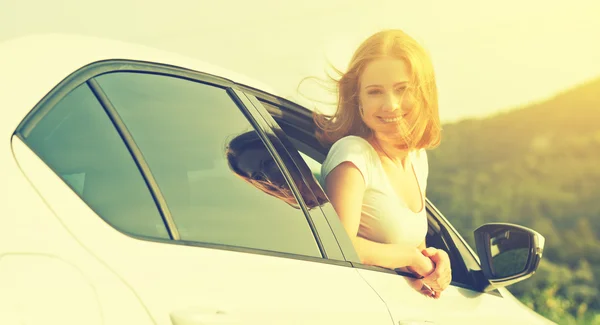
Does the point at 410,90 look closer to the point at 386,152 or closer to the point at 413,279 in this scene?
the point at 386,152

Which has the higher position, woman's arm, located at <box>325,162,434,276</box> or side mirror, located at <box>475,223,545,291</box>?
woman's arm, located at <box>325,162,434,276</box>

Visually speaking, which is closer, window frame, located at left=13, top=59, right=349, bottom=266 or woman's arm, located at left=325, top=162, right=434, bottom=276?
window frame, located at left=13, top=59, right=349, bottom=266

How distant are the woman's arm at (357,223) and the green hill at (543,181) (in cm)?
1060

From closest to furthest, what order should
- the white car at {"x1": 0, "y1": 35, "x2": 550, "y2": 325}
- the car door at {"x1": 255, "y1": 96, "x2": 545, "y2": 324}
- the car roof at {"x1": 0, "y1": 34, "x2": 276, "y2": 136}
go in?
the white car at {"x1": 0, "y1": 35, "x2": 550, "y2": 325}, the car roof at {"x1": 0, "y1": 34, "x2": 276, "y2": 136}, the car door at {"x1": 255, "y1": 96, "x2": 545, "y2": 324}

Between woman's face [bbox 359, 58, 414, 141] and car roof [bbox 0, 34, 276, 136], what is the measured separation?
1.15 m

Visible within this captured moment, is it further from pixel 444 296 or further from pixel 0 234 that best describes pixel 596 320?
pixel 0 234

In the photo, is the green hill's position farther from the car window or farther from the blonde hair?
the car window

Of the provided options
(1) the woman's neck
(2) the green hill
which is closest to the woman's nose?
(1) the woman's neck

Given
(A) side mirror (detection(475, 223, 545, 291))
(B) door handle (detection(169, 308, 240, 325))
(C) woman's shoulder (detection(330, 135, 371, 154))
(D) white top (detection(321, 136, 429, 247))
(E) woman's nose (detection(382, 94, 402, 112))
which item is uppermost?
(E) woman's nose (detection(382, 94, 402, 112))

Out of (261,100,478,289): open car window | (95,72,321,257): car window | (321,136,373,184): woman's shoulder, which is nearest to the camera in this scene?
(95,72,321,257): car window

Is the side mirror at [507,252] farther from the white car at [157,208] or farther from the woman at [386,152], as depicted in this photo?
the white car at [157,208]

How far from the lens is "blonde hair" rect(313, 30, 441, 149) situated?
3.31 m

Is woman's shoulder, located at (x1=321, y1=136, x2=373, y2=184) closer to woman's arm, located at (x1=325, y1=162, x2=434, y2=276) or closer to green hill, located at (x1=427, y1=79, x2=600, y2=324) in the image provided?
woman's arm, located at (x1=325, y1=162, x2=434, y2=276)

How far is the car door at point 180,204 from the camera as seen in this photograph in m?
1.75
